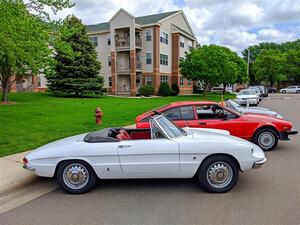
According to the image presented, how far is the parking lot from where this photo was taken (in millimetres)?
3805

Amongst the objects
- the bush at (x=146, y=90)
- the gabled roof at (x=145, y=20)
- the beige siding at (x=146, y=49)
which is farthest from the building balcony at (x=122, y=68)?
the gabled roof at (x=145, y=20)

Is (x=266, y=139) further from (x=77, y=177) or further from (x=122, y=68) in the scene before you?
(x=122, y=68)

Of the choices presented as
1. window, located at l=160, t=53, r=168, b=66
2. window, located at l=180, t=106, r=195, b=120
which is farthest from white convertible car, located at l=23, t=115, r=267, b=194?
window, located at l=160, t=53, r=168, b=66

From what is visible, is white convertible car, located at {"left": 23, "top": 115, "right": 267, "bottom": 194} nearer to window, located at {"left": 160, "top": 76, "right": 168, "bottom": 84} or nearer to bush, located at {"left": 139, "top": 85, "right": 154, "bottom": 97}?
bush, located at {"left": 139, "top": 85, "right": 154, "bottom": 97}

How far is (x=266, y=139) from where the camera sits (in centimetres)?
770

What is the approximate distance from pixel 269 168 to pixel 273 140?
1.92m

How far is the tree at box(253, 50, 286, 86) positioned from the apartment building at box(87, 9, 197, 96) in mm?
32648

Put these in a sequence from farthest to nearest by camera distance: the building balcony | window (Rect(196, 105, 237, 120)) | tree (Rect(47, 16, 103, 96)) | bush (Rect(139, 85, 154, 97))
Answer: the building balcony → bush (Rect(139, 85, 154, 97)) → tree (Rect(47, 16, 103, 96)) → window (Rect(196, 105, 237, 120))

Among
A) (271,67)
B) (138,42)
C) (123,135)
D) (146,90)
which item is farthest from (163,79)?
(271,67)

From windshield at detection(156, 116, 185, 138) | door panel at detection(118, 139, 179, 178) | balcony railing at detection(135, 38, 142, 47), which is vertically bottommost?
door panel at detection(118, 139, 179, 178)

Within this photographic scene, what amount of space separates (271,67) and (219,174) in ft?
223

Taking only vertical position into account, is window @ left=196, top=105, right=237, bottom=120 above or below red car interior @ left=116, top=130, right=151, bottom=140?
above

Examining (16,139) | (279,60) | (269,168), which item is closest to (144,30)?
(16,139)

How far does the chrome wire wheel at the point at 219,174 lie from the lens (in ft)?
15.4
